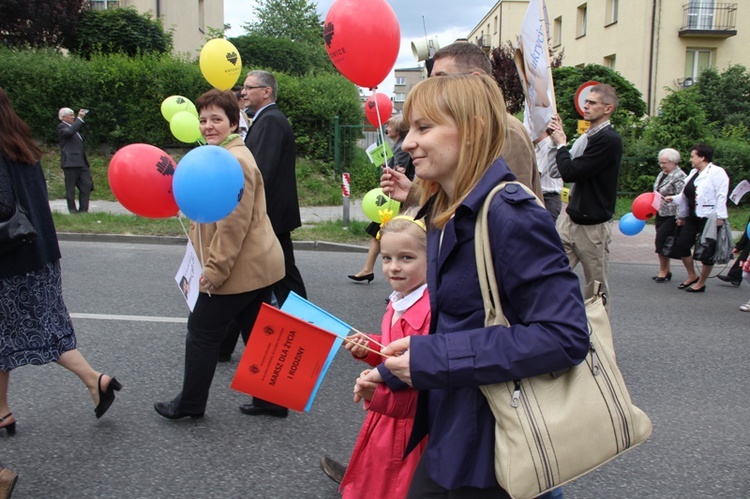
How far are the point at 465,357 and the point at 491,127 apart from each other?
571 millimetres

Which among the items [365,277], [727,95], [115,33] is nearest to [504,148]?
[365,277]

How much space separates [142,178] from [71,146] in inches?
381

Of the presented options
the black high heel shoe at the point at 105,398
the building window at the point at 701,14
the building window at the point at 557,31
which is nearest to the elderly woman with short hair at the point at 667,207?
the black high heel shoe at the point at 105,398

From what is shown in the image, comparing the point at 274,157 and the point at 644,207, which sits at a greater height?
the point at 274,157

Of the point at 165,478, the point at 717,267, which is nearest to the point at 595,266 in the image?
the point at 165,478

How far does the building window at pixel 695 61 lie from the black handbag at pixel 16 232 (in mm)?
26993

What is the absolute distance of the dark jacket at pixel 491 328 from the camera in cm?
141

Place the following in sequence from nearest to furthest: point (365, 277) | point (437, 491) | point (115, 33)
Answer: point (437, 491), point (365, 277), point (115, 33)

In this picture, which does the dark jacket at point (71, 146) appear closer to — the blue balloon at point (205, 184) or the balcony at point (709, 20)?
the blue balloon at point (205, 184)

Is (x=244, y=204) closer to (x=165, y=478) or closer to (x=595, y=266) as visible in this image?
(x=165, y=478)

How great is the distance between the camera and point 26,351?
10.4 feet

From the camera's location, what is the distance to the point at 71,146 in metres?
11.4

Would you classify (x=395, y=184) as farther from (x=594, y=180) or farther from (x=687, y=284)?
(x=687, y=284)

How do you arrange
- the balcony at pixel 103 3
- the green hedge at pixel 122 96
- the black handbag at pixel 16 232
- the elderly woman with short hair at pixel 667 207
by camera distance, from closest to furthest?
1. the black handbag at pixel 16 232
2. the elderly woman with short hair at pixel 667 207
3. the green hedge at pixel 122 96
4. the balcony at pixel 103 3
